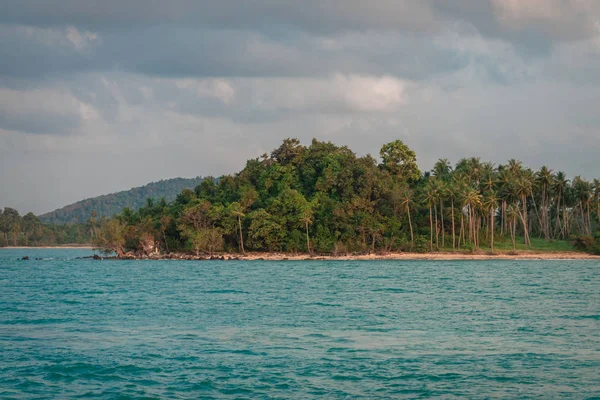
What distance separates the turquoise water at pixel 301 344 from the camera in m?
20.9

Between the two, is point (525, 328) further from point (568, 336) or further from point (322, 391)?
point (322, 391)

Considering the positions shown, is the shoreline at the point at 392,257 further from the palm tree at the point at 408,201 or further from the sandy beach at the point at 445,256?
the palm tree at the point at 408,201

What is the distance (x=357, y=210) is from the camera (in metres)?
128

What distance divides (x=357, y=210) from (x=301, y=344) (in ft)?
329

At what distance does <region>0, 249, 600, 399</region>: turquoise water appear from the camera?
2086 cm

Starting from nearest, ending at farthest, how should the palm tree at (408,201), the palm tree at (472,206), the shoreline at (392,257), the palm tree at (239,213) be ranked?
the palm tree at (472,206) < the shoreline at (392,257) < the palm tree at (408,201) < the palm tree at (239,213)

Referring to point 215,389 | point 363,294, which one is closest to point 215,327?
point 215,389

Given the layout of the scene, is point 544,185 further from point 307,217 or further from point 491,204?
point 307,217

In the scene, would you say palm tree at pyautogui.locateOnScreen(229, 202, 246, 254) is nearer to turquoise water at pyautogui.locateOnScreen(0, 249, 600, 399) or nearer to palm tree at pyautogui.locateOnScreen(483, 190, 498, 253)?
palm tree at pyautogui.locateOnScreen(483, 190, 498, 253)

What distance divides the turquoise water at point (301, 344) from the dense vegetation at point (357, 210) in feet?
236

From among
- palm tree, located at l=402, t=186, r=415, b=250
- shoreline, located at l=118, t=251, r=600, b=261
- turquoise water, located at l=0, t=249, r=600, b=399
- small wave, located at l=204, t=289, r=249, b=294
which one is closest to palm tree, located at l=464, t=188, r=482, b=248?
shoreline, located at l=118, t=251, r=600, b=261

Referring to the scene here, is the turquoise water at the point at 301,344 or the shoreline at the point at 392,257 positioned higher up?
the shoreline at the point at 392,257

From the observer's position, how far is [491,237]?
122750mm

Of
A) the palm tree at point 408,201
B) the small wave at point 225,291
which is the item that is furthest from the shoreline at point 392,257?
the small wave at point 225,291
